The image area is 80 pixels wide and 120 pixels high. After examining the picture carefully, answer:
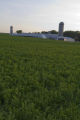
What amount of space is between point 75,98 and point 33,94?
95cm

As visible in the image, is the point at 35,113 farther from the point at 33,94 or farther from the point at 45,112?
the point at 33,94

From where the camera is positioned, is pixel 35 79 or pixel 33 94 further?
pixel 35 79

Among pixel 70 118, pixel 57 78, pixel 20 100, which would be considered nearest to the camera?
pixel 70 118

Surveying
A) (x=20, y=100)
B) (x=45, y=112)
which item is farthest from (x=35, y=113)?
(x=20, y=100)

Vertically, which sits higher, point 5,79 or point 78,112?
point 5,79

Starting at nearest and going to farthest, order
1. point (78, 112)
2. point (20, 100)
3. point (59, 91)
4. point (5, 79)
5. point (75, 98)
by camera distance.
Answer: point (78, 112)
point (20, 100)
point (75, 98)
point (59, 91)
point (5, 79)

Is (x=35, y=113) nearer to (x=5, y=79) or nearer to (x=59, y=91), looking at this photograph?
(x=59, y=91)

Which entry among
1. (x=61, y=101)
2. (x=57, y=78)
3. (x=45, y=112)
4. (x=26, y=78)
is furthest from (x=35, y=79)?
(x=45, y=112)

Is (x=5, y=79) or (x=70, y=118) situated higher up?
(x=5, y=79)

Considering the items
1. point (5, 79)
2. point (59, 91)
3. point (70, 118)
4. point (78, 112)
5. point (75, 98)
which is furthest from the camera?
point (5, 79)

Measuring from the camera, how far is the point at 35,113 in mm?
2473

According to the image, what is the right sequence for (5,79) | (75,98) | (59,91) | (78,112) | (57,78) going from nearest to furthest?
(78,112), (75,98), (59,91), (5,79), (57,78)

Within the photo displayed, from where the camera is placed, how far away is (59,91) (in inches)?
135

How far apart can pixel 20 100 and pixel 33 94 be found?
40 cm
